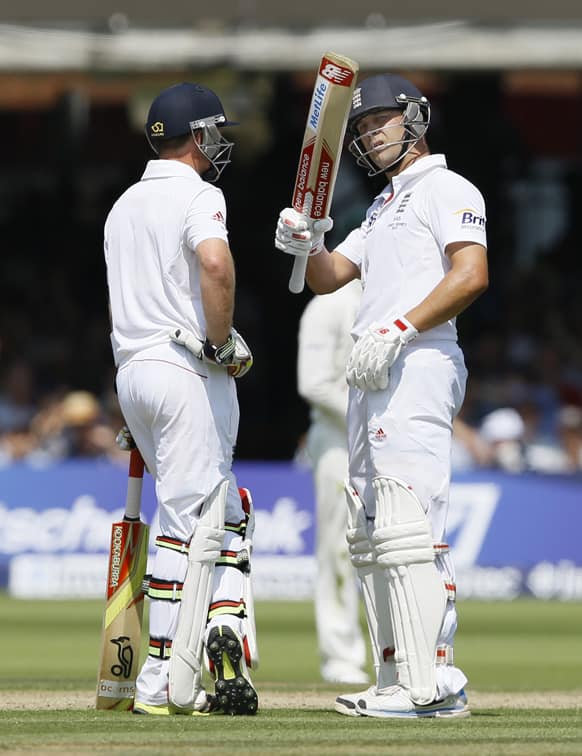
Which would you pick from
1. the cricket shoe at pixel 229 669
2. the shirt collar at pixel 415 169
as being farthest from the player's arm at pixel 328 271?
the cricket shoe at pixel 229 669

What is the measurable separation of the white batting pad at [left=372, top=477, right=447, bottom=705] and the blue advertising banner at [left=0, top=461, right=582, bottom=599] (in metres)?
7.87

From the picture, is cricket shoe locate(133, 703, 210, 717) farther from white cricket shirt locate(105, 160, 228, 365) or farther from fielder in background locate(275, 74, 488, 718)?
white cricket shirt locate(105, 160, 228, 365)

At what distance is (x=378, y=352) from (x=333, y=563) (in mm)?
2836

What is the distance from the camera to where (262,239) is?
19.3m

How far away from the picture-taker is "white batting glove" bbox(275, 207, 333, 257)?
5.81 m

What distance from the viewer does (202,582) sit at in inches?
222

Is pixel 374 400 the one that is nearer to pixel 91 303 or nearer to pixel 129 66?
→ pixel 129 66

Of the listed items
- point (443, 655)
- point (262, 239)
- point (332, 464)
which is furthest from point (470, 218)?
point (262, 239)

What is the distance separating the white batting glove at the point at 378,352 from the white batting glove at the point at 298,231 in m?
0.43

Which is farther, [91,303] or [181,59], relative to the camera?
[91,303]

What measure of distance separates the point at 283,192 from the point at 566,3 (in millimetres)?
4645

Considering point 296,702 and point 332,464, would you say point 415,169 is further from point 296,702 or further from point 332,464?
point 332,464

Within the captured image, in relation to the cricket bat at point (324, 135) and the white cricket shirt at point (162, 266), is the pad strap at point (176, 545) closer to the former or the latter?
the white cricket shirt at point (162, 266)

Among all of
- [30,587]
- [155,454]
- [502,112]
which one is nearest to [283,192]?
[502,112]
